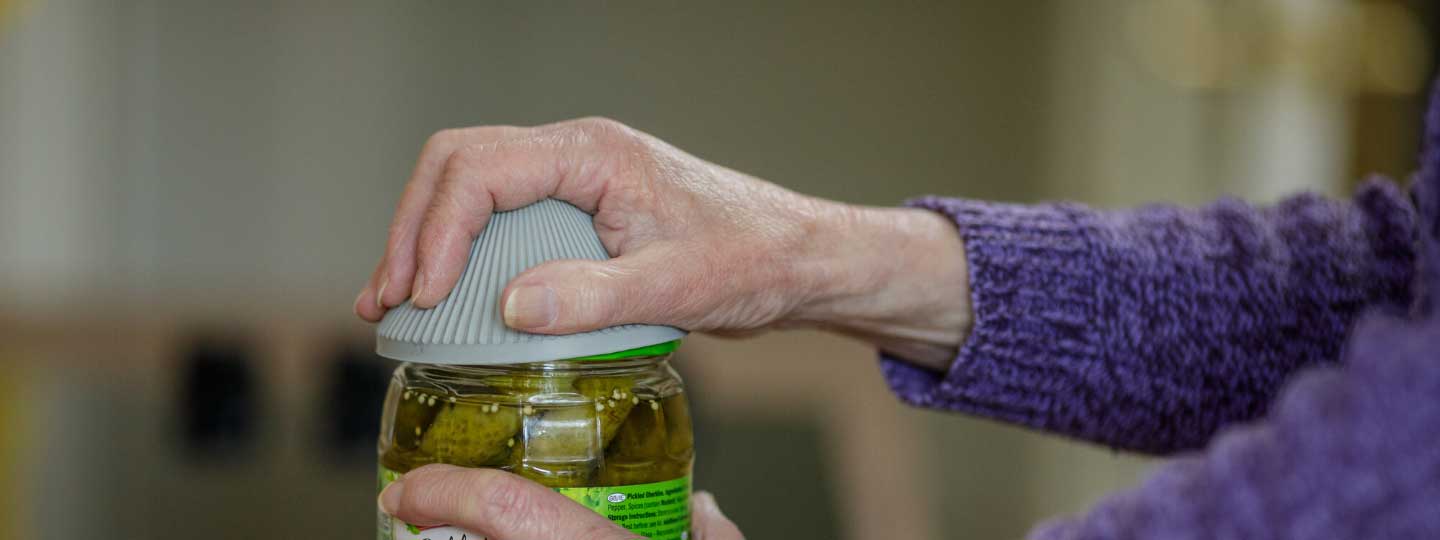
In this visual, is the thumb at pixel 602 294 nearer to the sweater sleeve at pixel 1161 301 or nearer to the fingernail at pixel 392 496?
the fingernail at pixel 392 496

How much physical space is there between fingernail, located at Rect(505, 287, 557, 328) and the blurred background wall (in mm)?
1282

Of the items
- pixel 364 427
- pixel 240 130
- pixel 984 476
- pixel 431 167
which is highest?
pixel 431 167

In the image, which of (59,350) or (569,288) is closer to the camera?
(569,288)

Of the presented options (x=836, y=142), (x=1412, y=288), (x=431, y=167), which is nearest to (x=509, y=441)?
(x=431, y=167)

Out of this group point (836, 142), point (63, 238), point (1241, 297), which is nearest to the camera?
point (1241, 297)

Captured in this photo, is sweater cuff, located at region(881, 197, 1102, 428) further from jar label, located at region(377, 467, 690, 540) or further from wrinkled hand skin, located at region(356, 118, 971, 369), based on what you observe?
jar label, located at region(377, 467, 690, 540)

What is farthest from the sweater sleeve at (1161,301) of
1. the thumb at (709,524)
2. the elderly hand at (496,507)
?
the elderly hand at (496,507)

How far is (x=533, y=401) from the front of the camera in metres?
0.57

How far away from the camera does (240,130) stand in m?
2.72

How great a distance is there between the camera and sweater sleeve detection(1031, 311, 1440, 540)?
352 millimetres

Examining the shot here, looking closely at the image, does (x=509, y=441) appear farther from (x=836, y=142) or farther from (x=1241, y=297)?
(x=836, y=142)

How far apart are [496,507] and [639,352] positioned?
0.11 metres

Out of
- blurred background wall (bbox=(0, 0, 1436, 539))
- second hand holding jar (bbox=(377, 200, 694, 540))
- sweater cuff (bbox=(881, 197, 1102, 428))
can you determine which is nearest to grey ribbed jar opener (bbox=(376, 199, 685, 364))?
second hand holding jar (bbox=(377, 200, 694, 540))

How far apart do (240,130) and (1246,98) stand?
239 cm
